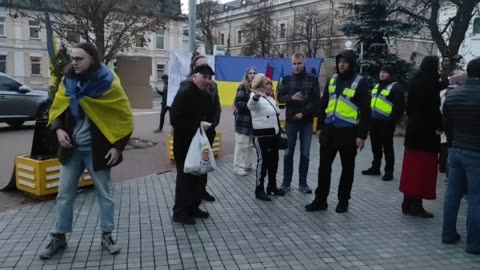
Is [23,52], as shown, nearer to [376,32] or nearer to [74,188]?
[376,32]

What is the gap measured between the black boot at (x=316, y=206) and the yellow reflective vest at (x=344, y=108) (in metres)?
1.03

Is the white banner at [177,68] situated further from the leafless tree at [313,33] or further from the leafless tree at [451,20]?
the leafless tree at [313,33]

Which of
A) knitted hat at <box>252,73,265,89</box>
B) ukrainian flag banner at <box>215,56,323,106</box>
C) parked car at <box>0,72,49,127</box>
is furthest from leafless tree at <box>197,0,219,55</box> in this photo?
knitted hat at <box>252,73,265,89</box>

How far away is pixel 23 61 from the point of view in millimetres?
48500

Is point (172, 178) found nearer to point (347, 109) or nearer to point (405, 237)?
point (347, 109)

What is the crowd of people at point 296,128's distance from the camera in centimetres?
423

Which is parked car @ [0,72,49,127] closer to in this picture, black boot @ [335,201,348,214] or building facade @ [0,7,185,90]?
black boot @ [335,201,348,214]

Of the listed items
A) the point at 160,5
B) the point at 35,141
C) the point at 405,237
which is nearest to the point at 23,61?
the point at 160,5

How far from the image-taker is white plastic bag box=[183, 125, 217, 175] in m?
5.14

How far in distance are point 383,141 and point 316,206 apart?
9.48 feet

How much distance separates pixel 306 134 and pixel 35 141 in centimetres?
382

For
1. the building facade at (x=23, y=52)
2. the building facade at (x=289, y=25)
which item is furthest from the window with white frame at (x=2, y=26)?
the building facade at (x=289, y=25)

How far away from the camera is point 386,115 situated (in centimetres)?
809

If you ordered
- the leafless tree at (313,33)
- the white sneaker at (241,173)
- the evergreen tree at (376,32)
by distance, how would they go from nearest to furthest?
the white sneaker at (241,173) < the evergreen tree at (376,32) < the leafless tree at (313,33)
